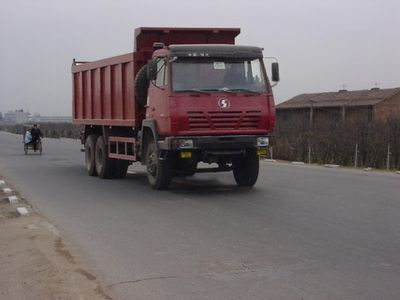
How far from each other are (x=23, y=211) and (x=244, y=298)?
6708mm

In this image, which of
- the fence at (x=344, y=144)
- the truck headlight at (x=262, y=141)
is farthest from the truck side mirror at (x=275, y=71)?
the fence at (x=344, y=144)

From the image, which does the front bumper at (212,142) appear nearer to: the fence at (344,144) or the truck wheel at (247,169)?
the truck wheel at (247,169)

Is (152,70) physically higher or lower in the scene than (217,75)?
higher

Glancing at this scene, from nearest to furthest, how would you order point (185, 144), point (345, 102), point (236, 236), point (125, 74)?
point (236, 236)
point (185, 144)
point (125, 74)
point (345, 102)

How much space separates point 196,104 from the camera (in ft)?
41.7

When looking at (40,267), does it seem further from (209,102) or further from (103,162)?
(103,162)

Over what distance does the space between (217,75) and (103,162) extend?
5.69 m

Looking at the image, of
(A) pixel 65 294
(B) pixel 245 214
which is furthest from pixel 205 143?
(A) pixel 65 294

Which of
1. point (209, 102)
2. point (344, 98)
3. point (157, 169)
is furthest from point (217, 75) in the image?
point (344, 98)

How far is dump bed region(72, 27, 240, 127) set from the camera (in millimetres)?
14891

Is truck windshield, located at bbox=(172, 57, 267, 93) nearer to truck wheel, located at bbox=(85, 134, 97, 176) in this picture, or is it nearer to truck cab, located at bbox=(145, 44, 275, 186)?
truck cab, located at bbox=(145, 44, 275, 186)

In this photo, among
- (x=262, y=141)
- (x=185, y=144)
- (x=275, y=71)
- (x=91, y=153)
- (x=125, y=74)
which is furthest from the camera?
(x=91, y=153)

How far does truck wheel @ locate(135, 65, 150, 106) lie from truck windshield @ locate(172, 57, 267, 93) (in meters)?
1.55

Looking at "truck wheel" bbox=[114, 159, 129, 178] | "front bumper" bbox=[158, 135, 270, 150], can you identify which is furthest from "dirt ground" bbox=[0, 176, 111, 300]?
"truck wheel" bbox=[114, 159, 129, 178]
